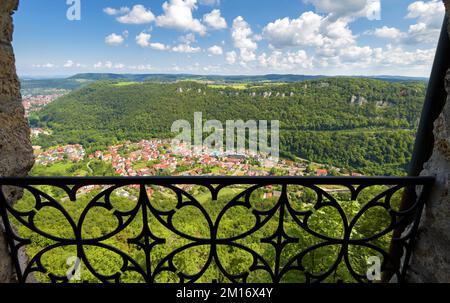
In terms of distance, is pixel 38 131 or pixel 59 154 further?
pixel 38 131

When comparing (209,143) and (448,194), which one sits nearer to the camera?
(448,194)

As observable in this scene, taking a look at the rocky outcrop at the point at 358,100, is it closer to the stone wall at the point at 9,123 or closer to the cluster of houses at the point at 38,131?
the stone wall at the point at 9,123

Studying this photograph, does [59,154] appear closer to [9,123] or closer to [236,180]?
[9,123]

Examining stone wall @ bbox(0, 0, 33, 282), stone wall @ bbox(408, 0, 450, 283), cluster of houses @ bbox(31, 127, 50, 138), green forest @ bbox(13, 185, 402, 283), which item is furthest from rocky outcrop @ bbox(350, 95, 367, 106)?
cluster of houses @ bbox(31, 127, 50, 138)

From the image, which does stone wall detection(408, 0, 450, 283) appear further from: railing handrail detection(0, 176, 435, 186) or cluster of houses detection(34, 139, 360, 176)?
cluster of houses detection(34, 139, 360, 176)

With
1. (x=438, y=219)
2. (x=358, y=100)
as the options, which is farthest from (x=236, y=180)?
(x=358, y=100)
